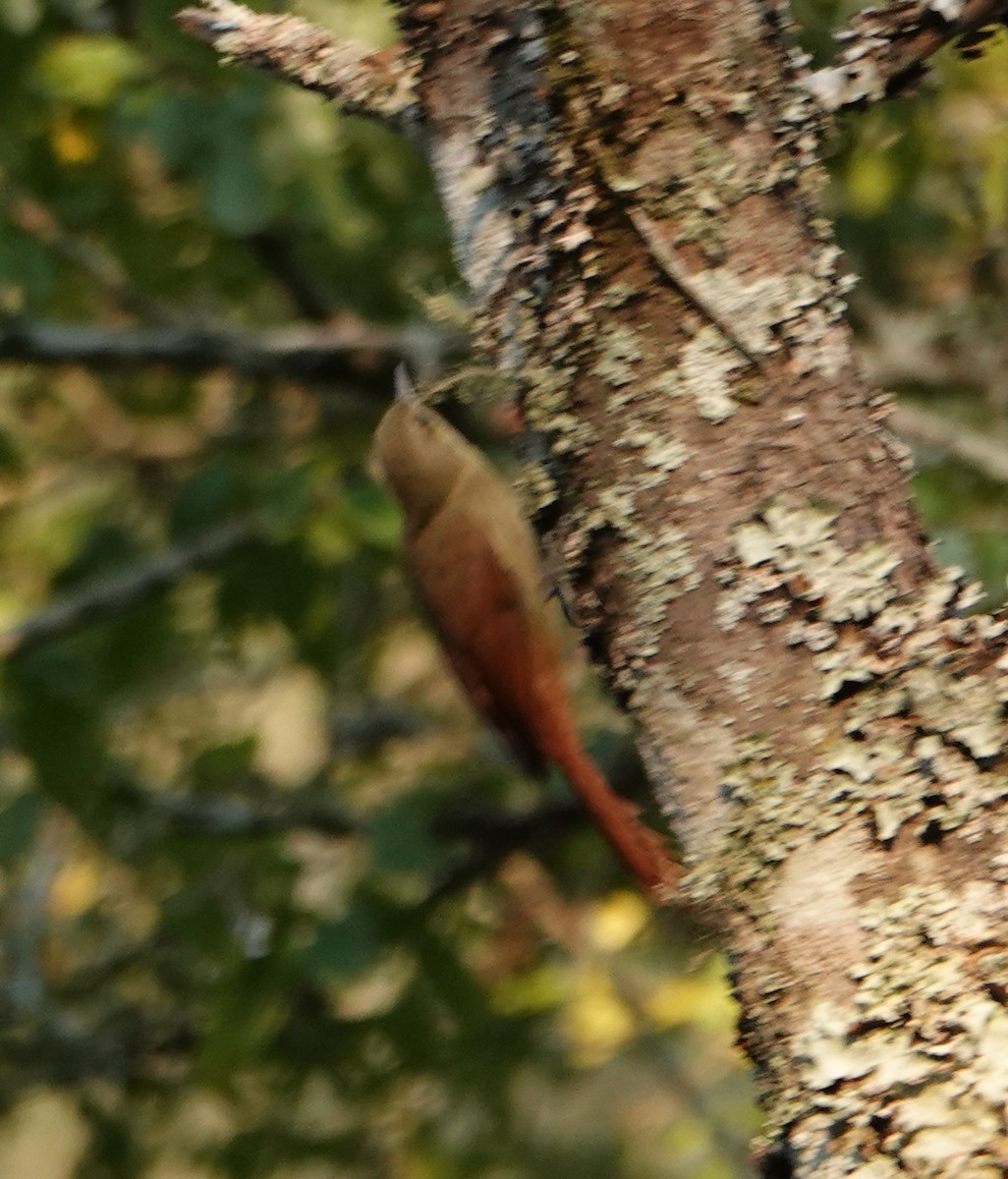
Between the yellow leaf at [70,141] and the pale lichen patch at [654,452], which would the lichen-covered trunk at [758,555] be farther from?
the yellow leaf at [70,141]

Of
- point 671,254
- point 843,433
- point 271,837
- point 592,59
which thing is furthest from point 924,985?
point 271,837

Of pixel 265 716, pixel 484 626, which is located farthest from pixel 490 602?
pixel 265 716

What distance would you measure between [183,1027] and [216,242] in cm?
179

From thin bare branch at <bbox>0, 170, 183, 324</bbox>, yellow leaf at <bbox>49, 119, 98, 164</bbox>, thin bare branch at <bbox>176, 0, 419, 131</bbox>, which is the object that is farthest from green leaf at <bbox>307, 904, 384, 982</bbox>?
thin bare branch at <bbox>176, 0, 419, 131</bbox>

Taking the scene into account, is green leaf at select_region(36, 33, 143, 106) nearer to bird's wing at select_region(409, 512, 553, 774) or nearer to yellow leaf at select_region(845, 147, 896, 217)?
bird's wing at select_region(409, 512, 553, 774)

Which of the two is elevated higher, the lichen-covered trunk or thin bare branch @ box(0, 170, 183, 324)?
the lichen-covered trunk

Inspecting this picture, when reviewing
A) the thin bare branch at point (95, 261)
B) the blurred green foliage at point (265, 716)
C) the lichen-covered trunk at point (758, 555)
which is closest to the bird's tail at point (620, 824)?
the blurred green foliage at point (265, 716)

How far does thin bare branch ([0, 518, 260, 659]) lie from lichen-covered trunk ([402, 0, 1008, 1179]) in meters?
2.54

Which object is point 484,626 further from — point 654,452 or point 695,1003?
point 654,452

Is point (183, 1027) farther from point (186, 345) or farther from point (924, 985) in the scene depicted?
point (924, 985)

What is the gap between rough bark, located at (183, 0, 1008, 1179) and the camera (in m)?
1.01

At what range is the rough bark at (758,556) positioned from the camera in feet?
3.30

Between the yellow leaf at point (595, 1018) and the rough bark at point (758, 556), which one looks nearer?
the rough bark at point (758, 556)

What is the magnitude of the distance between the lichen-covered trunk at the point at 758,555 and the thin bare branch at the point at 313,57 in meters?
0.17
